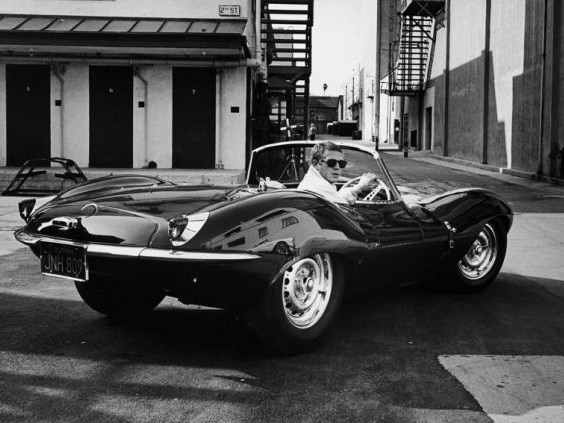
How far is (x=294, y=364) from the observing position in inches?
158

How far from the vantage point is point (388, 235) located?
4.85 m

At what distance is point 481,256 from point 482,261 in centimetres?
4

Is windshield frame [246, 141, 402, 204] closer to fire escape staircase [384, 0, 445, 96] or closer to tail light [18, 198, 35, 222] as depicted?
tail light [18, 198, 35, 222]

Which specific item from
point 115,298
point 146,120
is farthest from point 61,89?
point 115,298

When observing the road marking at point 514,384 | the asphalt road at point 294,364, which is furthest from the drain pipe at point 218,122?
the road marking at point 514,384

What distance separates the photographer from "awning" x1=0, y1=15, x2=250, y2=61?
16453 millimetres

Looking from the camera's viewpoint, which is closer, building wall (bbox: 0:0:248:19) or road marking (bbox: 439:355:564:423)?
road marking (bbox: 439:355:564:423)

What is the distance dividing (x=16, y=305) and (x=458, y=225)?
3.37 meters

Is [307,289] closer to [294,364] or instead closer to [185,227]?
[294,364]

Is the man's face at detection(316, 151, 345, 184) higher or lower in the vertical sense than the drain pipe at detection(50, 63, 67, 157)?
lower

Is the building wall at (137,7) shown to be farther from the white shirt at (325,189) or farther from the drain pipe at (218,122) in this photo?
the white shirt at (325,189)

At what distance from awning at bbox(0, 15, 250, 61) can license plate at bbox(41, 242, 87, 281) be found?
12.7m

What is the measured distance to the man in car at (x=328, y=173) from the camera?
4.88m

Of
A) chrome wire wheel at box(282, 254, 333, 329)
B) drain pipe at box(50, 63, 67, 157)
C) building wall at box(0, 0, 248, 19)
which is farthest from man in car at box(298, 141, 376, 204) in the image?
drain pipe at box(50, 63, 67, 157)
